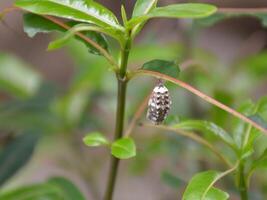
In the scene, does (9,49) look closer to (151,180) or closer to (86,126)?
(151,180)

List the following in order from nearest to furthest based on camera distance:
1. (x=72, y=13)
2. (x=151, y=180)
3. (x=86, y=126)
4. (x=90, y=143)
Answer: (x=72, y=13), (x=90, y=143), (x=86, y=126), (x=151, y=180)

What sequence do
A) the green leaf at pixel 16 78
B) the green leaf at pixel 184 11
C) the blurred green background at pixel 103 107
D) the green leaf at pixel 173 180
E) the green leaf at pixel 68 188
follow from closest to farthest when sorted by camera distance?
the green leaf at pixel 184 11 → the green leaf at pixel 68 188 → the green leaf at pixel 173 180 → the blurred green background at pixel 103 107 → the green leaf at pixel 16 78

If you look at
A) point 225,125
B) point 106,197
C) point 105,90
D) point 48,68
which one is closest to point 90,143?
point 106,197

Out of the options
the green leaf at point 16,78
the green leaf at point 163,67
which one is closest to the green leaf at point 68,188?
the green leaf at point 163,67

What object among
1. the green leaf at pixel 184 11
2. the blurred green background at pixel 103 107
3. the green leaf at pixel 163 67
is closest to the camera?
the green leaf at pixel 184 11

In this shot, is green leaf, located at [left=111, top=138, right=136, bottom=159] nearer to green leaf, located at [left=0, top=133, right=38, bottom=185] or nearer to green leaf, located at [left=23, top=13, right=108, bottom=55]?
green leaf, located at [left=23, top=13, right=108, bottom=55]

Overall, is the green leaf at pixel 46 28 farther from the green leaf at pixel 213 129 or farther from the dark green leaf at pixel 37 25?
the green leaf at pixel 213 129

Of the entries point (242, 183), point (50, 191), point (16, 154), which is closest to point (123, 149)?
point (242, 183)
